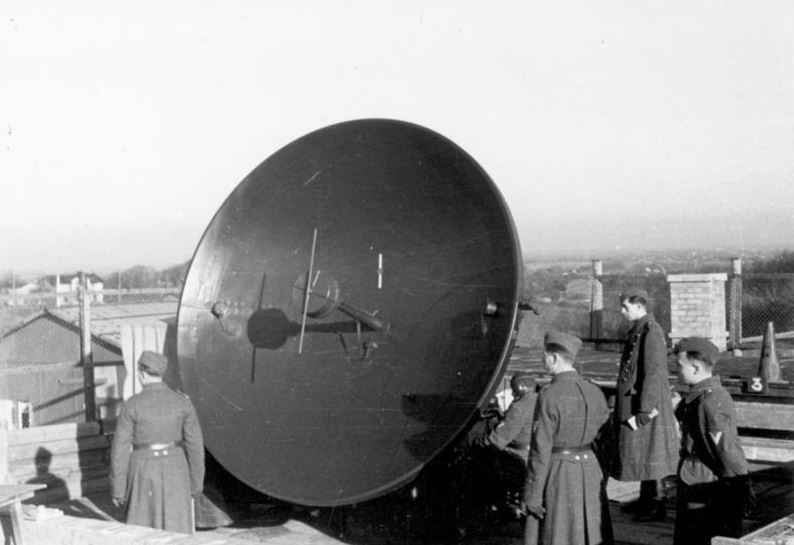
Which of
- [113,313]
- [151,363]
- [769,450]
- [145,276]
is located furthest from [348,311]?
[145,276]

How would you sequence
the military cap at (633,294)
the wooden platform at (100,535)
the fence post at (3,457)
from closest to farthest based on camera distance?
1. the wooden platform at (100,535)
2. the military cap at (633,294)
3. the fence post at (3,457)

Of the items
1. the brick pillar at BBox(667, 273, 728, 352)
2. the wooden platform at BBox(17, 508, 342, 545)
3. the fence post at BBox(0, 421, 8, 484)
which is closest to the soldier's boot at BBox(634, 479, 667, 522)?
the wooden platform at BBox(17, 508, 342, 545)

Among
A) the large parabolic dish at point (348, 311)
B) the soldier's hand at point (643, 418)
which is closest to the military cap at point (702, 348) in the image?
the large parabolic dish at point (348, 311)

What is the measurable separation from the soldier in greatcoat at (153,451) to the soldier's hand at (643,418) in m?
2.93

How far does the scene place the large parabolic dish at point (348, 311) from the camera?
5.63m

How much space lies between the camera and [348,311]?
6133mm

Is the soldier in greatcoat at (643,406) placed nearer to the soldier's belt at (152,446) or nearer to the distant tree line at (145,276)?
the soldier's belt at (152,446)

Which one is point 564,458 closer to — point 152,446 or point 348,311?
point 348,311

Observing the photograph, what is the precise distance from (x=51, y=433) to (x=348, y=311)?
3.66 meters

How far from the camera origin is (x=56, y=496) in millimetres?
8062

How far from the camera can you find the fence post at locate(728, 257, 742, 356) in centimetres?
1341

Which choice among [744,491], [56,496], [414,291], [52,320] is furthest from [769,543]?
[52,320]

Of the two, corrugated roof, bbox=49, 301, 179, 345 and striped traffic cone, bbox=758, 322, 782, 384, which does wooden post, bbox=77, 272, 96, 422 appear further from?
corrugated roof, bbox=49, 301, 179, 345

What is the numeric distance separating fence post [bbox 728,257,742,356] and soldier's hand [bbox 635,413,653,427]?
7138 mm
